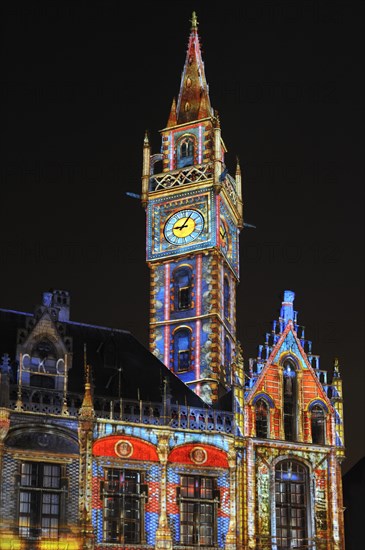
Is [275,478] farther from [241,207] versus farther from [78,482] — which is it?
[241,207]

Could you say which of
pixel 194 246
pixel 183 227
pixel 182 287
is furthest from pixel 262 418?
pixel 183 227

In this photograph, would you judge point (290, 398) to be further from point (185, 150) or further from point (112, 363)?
point (185, 150)

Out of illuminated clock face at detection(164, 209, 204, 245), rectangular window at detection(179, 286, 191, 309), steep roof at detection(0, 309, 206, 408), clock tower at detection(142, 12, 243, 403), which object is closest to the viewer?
steep roof at detection(0, 309, 206, 408)

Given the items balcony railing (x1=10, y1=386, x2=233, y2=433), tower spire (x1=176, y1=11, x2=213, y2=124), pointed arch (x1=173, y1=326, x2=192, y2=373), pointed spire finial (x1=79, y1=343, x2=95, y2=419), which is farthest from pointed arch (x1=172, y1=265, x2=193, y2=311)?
pointed spire finial (x1=79, y1=343, x2=95, y2=419)

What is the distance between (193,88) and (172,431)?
26.7 metres

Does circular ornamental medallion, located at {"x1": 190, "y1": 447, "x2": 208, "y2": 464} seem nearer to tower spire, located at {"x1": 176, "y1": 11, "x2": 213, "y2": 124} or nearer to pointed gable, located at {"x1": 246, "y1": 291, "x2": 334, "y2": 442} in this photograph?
pointed gable, located at {"x1": 246, "y1": 291, "x2": 334, "y2": 442}

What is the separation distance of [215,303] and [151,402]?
1144 centimetres

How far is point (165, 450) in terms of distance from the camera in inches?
1900

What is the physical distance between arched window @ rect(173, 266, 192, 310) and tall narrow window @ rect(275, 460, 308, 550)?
1245cm

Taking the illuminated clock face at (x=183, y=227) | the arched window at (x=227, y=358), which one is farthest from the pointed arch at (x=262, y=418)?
the illuminated clock face at (x=183, y=227)

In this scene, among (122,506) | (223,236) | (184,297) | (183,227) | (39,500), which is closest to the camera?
(39,500)

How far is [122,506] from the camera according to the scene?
46.9 meters

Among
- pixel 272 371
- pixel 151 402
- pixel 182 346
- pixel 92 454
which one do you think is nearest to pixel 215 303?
pixel 182 346

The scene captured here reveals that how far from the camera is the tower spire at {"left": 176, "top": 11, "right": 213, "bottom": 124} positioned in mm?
66438
